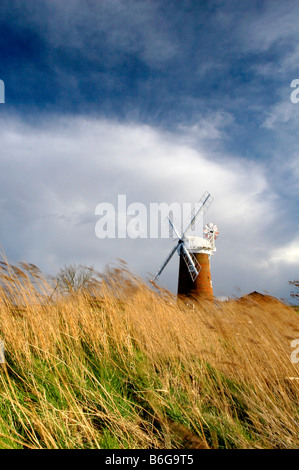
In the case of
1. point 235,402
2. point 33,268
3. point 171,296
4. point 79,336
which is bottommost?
point 235,402

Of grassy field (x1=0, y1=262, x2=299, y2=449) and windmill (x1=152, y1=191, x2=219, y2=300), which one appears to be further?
windmill (x1=152, y1=191, x2=219, y2=300)

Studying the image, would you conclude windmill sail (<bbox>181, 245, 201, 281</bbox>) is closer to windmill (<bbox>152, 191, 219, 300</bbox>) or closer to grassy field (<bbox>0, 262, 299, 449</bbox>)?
windmill (<bbox>152, 191, 219, 300</bbox>)

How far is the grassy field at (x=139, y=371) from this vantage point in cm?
218

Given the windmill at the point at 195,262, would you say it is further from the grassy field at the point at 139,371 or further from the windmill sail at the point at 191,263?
the grassy field at the point at 139,371

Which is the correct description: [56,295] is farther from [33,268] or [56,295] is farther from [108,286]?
[108,286]

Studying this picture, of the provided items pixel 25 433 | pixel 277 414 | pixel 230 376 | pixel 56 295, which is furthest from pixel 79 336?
pixel 277 414

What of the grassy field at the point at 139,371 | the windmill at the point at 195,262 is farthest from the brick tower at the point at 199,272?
the grassy field at the point at 139,371

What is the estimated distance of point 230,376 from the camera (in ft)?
10.0

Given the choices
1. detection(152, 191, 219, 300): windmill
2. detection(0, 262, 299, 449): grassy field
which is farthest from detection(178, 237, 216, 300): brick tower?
Result: detection(0, 262, 299, 449): grassy field

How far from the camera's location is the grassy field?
218 cm

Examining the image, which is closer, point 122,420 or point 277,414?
point 122,420

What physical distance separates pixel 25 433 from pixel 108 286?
2471 mm

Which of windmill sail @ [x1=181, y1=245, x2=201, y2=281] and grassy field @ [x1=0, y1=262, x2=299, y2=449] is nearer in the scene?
grassy field @ [x1=0, y1=262, x2=299, y2=449]

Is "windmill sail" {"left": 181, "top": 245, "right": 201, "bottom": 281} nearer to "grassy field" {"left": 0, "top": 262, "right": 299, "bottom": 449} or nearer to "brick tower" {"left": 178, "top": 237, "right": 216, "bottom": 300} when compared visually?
"brick tower" {"left": 178, "top": 237, "right": 216, "bottom": 300}
